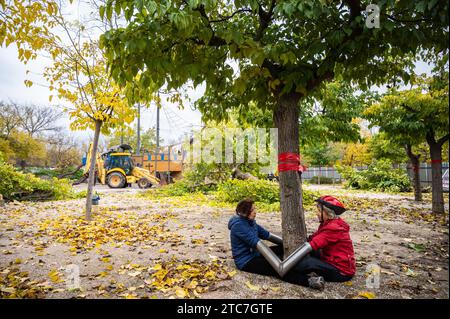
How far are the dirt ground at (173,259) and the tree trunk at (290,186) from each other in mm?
608

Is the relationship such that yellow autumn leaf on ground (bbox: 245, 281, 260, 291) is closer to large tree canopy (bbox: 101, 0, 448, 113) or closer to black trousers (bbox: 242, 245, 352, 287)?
black trousers (bbox: 242, 245, 352, 287)

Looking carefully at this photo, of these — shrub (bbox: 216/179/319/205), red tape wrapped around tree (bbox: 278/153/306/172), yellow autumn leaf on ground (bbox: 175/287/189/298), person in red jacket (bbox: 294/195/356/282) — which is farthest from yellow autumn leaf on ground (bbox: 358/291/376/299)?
shrub (bbox: 216/179/319/205)

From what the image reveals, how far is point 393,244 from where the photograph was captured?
493 cm

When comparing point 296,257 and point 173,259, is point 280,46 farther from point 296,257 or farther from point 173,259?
point 173,259

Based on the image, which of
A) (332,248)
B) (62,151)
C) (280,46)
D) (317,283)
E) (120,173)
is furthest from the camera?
(62,151)

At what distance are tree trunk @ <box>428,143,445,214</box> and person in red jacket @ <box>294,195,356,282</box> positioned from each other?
6.14 m

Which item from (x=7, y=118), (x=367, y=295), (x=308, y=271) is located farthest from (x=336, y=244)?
(x=7, y=118)

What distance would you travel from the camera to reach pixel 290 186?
3496 mm

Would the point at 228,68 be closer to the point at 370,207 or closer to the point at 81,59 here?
the point at 81,59

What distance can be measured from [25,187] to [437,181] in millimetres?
13401

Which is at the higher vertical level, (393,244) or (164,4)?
(164,4)

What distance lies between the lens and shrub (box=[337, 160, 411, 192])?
53.8 ft

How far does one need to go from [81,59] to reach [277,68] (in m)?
5.18
